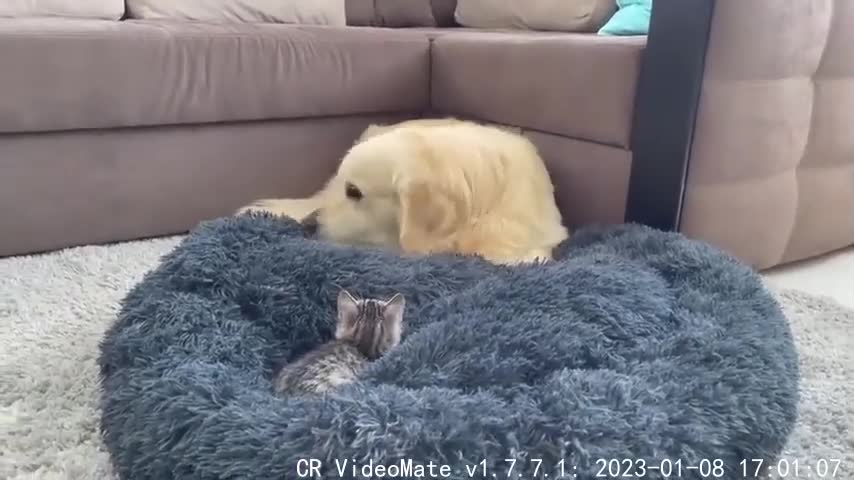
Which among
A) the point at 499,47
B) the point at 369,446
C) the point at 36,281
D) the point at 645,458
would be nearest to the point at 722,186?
the point at 499,47

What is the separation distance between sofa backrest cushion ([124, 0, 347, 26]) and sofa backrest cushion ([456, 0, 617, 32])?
0.42 m

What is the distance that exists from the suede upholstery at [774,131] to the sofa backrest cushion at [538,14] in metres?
0.70

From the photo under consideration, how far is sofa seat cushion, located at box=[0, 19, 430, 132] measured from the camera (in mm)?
1536

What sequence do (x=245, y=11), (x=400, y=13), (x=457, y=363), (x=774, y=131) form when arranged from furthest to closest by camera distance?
(x=400, y=13), (x=245, y=11), (x=774, y=131), (x=457, y=363)

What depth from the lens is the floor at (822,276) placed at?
5.35 feet

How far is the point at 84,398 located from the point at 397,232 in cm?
63

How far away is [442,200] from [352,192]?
7.1 inches

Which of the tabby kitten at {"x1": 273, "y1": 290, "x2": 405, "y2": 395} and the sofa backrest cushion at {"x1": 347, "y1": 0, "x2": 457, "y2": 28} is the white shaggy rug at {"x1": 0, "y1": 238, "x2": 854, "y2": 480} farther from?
the sofa backrest cushion at {"x1": 347, "y1": 0, "x2": 457, "y2": 28}

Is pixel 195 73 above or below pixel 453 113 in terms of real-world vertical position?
above

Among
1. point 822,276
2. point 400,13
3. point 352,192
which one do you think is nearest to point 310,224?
point 352,192

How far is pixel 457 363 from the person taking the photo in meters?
0.92

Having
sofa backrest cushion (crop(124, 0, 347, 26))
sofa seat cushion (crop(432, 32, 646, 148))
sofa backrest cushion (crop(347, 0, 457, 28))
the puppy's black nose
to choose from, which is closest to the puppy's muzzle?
→ the puppy's black nose

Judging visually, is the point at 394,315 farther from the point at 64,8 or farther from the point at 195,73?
the point at 64,8

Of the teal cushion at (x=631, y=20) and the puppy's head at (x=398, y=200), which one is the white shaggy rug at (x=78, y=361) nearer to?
the puppy's head at (x=398, y=200)
